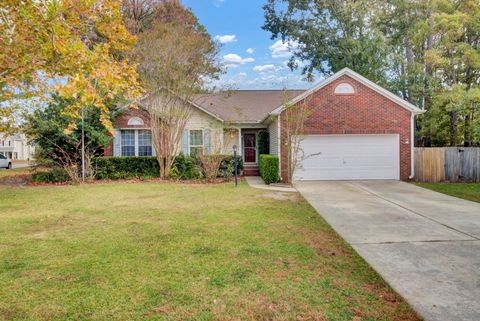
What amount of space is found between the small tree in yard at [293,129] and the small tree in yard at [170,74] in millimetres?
4279

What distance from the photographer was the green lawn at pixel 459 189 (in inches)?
402

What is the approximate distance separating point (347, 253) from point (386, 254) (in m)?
0.55

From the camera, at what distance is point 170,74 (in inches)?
564

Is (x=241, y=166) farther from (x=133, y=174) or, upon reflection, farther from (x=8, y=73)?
(x=8, y=73)

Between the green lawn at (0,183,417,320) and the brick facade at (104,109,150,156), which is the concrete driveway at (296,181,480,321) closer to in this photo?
the green lawn at (0,183,417,320)

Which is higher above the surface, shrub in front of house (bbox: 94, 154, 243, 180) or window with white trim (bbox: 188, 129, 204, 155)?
window with white trim (bbox: 188, 129, 204, 155)

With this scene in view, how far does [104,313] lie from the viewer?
319 cm

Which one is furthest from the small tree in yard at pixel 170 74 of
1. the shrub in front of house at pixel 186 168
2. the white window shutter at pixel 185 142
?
the white window shutter at pixel 185 142

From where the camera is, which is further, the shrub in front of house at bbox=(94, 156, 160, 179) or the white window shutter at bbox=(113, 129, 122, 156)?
the white window shutter at bbox=(113, 129, 122, 156)

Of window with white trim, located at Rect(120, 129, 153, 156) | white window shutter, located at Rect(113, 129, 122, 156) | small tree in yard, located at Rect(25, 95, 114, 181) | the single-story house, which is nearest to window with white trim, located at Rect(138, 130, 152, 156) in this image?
window with white trim, located at Rect(120, 129, 153, 156)

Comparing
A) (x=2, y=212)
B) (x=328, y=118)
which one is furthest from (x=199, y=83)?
(x=2, y=212)

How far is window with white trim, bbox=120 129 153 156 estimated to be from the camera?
17031 mm

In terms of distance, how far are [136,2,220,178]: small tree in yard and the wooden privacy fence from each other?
10.1 meters

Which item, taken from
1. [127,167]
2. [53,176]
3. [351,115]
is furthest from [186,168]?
[351,115]
